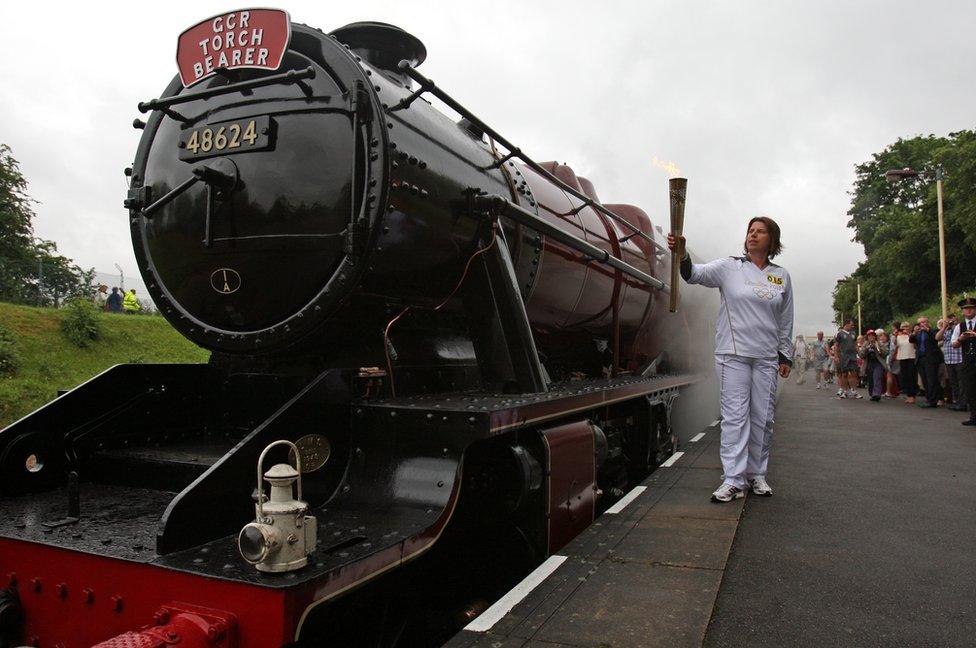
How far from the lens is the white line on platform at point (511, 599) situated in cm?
239

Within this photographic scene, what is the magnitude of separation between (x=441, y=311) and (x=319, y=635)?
1.73 meters

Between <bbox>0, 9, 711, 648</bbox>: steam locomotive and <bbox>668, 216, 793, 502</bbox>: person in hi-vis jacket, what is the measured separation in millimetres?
1096

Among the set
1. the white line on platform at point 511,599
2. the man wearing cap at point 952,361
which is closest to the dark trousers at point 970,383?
the man wearing cap at point 952,361

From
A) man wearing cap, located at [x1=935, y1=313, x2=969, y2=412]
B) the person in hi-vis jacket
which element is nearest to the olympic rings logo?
the person in hi-vis jacket

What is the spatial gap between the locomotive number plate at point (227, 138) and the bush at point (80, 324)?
10818 mm

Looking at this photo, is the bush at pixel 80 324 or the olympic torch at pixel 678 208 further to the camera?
the bush at pixel 80 324

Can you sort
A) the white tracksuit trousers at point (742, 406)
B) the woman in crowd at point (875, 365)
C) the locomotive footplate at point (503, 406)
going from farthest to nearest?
the woman in crowd at point (875, 365)
the white tracksuit trousers at point (742, 406)
the locomotive footplate at point (503, 406)

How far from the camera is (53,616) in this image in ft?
7.39

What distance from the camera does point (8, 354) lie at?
10.3 meters

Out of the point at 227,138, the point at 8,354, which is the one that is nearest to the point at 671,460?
the point at 227,138

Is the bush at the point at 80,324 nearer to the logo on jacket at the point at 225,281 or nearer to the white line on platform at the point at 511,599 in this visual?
the logo on jacket at the point at 225,281

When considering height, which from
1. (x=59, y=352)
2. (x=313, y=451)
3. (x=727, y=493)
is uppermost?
(x=59, y=352)

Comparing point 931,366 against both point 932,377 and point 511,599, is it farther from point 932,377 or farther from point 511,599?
point 511,599

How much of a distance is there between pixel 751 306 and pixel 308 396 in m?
2.95
